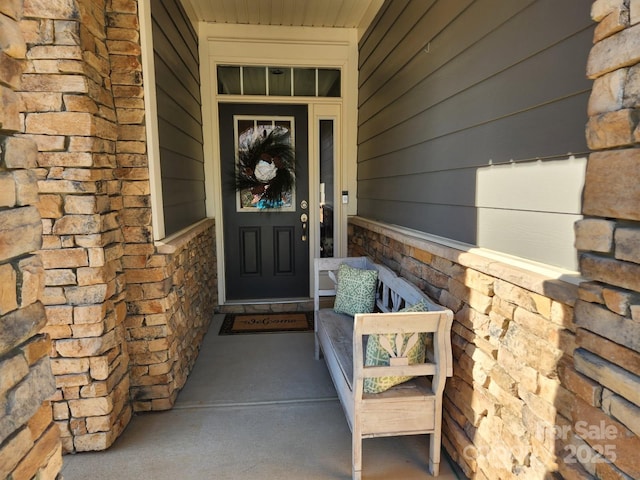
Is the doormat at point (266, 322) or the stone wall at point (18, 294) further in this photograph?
the doormat at point (266, 322)

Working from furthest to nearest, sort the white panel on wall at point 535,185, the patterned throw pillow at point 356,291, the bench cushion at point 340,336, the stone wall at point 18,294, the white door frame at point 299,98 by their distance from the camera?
the white door frame at point 299,98 → the patterned throw pillow at point 356,291 → the bench cushion at point 340,336 → the white panel on wall at point 535,185 → the stone wall at point 18,294

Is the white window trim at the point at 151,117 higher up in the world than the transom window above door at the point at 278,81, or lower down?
lower down

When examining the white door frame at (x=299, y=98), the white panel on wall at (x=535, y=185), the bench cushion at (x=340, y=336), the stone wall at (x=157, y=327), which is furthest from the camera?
the white door frame at (x=299, y=98)

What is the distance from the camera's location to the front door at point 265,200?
400cm

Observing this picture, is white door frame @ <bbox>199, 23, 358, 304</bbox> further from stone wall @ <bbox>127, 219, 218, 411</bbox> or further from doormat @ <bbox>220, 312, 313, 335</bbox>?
stone wall @ <bbox>127, 219, 218, 411</bbox>

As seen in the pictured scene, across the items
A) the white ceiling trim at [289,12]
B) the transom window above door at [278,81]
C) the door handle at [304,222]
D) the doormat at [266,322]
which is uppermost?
the white ceiling trim at [289,12]

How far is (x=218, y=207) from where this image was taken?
402 cm

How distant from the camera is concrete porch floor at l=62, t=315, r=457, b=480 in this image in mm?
1899

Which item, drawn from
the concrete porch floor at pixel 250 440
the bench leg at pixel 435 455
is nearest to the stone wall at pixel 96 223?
the concrete porch floor at pixel 250 440

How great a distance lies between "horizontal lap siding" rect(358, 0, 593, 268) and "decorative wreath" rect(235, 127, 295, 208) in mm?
1336

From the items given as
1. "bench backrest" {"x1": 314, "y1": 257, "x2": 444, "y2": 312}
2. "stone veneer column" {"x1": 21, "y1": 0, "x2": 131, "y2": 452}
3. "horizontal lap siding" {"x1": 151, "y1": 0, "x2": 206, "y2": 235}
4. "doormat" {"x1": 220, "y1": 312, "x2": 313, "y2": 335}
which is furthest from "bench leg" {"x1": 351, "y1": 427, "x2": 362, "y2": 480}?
"doormat" {"x1": 220, "y1": 312, "x2": 313, "y2": 335}

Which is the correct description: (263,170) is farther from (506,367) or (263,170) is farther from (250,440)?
(506,367)

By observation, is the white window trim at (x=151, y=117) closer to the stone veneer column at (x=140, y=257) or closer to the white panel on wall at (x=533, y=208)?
the stone veneer column at (x=140, y=257)

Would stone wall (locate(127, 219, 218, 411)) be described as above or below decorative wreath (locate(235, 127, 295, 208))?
below
